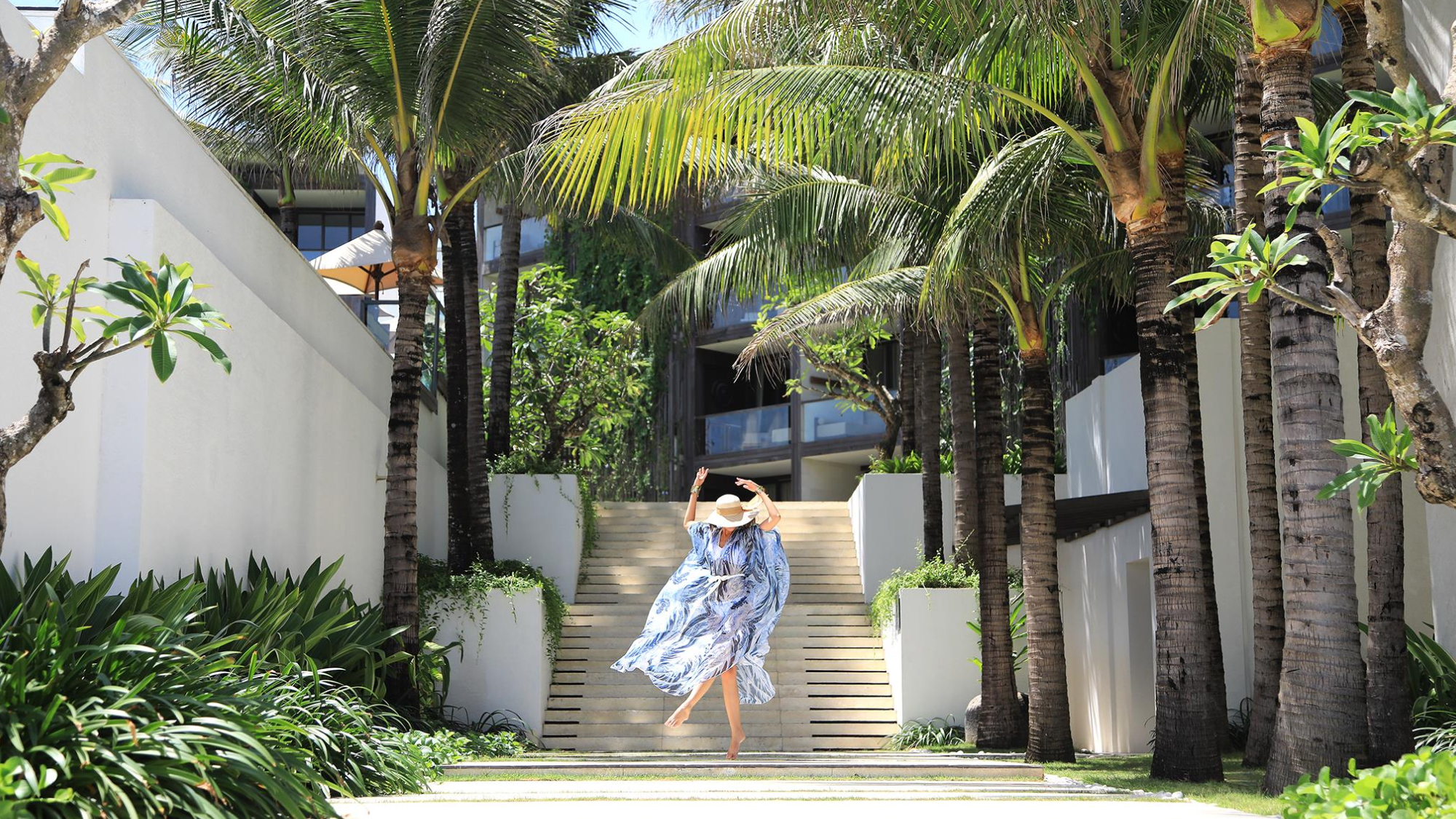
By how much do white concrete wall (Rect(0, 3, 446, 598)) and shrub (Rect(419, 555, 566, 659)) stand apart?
6.69 ft

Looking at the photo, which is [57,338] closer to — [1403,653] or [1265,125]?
[1265,125]

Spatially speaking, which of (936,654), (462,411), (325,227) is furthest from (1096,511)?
(325,227)

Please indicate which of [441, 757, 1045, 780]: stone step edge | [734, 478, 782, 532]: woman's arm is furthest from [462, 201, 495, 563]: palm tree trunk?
[441, 757, 1045, 780]: stone step edge

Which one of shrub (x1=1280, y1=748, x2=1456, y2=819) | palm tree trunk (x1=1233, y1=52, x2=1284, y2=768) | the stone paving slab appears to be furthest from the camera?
palm tree trunk (x1=1233, y1=52, x2=1284, y2=768)

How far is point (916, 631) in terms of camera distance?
13859 millimetres

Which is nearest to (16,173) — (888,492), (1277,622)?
(1277,622)

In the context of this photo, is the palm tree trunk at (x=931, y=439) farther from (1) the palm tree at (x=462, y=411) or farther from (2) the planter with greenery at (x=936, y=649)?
(1) the palm tree at (x=462, y=411)

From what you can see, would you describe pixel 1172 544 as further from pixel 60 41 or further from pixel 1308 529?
pixel 60 41

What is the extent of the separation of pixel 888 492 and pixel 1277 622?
7777 millimetres

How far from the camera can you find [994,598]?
11.9 meters

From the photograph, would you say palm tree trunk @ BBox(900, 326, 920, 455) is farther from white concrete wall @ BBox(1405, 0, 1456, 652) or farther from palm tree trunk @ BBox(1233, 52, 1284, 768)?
white concrete wall @ BBox(1405, 0, 1456, 652)

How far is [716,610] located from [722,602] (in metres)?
0.08

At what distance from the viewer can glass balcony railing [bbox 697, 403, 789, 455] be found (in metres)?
27.4

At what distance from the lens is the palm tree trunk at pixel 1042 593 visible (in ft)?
33.5
